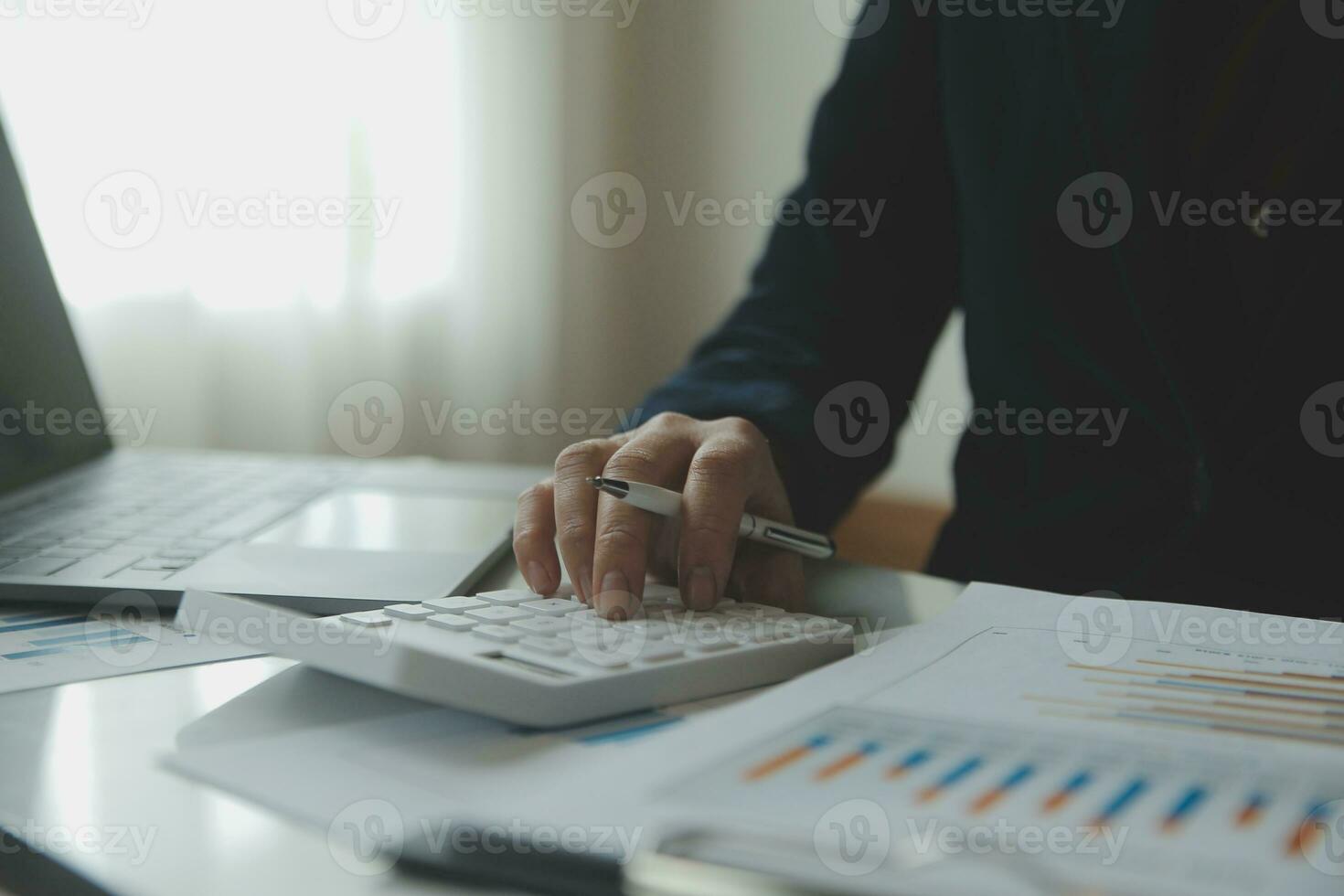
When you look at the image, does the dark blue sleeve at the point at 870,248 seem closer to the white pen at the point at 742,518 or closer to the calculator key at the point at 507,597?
the white pen at the point at 742,518

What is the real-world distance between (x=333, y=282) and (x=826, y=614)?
1648mm

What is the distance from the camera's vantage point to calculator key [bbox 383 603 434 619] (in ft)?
1.26

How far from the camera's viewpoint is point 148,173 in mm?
1719

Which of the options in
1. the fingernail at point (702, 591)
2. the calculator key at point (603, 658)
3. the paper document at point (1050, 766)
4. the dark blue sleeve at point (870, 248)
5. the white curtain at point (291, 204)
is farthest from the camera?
the white curtain at point (291, 204)

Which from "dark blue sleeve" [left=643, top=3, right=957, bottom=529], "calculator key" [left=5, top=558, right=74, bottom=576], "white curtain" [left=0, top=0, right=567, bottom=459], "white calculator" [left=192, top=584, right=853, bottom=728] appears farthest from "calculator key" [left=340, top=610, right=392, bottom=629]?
"white curtain" [left=0, top=0, right=567, bottom=459]

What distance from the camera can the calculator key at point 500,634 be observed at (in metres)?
0.36

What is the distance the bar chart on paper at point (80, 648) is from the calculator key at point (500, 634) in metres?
0.12

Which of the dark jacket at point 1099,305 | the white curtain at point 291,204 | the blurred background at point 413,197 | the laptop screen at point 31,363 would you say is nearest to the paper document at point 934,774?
the dark jacket at point 1099,305

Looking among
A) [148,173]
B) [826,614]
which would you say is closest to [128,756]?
[826,614]

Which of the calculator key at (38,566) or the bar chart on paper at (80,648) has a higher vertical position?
the calculator key at (38,566)

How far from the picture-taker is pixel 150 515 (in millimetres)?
636

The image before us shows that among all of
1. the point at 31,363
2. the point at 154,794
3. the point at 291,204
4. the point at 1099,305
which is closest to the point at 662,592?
the point at 154,794

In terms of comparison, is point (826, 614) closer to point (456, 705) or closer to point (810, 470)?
point (810, 470)

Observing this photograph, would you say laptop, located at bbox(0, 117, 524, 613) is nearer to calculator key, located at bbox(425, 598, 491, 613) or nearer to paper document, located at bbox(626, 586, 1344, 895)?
calculator key, located at bbox(425, 598, 491, 613)
